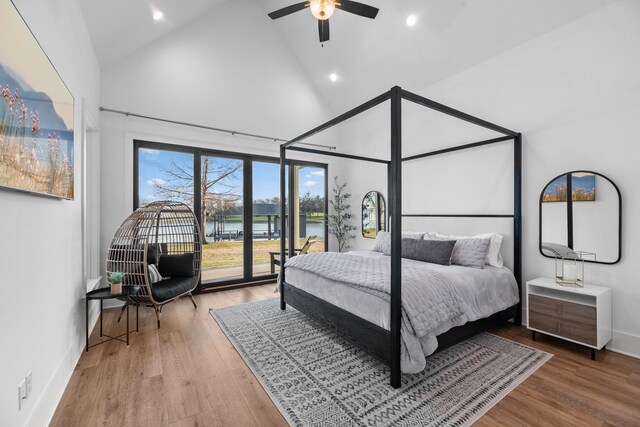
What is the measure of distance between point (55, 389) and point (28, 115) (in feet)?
5.58

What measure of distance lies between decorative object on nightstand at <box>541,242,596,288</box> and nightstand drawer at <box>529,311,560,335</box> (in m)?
0.36

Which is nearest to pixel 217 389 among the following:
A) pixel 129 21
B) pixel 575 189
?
pixel 575 189

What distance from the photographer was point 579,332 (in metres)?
2.53

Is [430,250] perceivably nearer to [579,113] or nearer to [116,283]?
[579,113]

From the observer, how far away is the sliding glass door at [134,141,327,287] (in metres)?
4.29

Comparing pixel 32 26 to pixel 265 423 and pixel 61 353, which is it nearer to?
pixel 61 353

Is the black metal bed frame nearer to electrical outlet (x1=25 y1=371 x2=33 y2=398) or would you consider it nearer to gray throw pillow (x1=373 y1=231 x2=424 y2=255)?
gray throw pillow (x1=373 y1=231 x2=424 y2=255)

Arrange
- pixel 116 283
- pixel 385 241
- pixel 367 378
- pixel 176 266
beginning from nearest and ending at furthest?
pixel 367 378 < pixel 116 283 < pixel 176 266 < pixel 385 241

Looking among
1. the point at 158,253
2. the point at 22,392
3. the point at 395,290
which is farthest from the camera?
the point at 158,253

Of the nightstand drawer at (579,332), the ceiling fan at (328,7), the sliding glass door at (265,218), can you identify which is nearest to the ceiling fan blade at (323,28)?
the ceiling fan at (328,7)

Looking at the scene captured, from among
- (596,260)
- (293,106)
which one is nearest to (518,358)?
(596,260)

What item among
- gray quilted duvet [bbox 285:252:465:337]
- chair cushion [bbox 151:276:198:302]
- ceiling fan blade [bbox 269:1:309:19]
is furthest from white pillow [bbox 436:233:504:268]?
chair cushion [bbox 151:276:198:302]

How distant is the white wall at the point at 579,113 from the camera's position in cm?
258

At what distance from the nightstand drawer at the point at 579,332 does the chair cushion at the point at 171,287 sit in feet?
12.6
